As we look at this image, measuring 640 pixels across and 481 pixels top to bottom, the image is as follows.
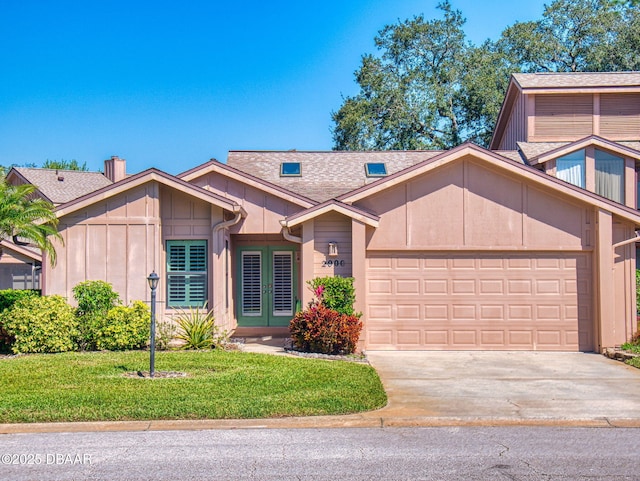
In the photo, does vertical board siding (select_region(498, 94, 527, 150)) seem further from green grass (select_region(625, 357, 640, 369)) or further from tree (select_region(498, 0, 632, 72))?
tree (select_region(498, 0, 632, 72))

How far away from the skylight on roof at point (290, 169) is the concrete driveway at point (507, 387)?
6.81m

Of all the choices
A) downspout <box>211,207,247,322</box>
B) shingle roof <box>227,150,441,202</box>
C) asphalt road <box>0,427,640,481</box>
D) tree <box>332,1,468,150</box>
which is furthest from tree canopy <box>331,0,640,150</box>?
asphalt road <box>0,427,640,481</box>

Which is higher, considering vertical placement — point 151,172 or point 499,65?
point 499,65

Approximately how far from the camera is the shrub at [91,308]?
14969mm

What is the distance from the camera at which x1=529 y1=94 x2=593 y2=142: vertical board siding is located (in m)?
23.0

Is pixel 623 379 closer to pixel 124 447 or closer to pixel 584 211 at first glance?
pixel 584 211

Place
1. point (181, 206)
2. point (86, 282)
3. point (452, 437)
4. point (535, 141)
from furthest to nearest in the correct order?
point (535, 141)
point (181, 206)
point (86, 282)
point (452, 437)

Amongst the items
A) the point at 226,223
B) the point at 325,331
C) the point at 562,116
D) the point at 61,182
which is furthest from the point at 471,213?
the point at 61,182

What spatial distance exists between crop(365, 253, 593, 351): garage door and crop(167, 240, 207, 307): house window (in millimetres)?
3872

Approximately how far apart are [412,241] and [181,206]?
212 inches

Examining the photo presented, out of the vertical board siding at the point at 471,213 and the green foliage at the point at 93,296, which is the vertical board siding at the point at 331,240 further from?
the green foliage at the point at 93,296

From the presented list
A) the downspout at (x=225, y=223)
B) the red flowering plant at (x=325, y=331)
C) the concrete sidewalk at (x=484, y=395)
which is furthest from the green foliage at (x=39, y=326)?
the red flowering plant at (x=325, y=331)

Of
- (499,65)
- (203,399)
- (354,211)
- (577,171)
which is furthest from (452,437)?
(499,65)

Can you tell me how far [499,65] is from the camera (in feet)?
134
